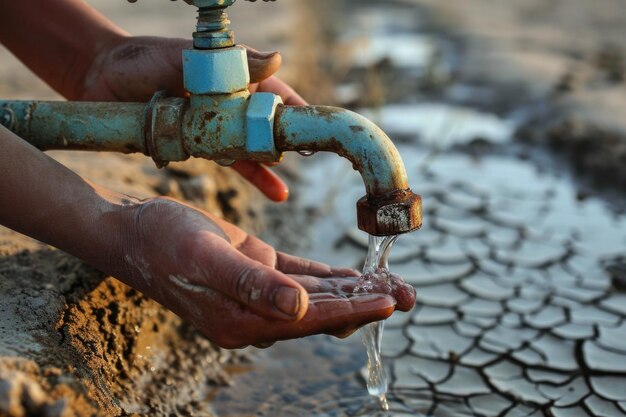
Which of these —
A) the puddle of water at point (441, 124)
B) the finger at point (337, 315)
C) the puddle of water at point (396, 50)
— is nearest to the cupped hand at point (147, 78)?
the finger at point (337, 315)

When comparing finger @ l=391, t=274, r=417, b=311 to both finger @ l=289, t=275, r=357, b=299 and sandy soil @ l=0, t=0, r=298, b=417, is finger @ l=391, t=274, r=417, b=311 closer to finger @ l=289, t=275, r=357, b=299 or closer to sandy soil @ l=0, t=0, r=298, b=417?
finger @ l=289, t=275, r=357, b=299

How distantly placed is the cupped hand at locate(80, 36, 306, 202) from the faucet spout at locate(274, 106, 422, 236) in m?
0.35

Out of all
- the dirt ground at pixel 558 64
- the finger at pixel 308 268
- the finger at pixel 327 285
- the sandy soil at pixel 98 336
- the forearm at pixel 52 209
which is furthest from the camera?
the dirt ground at pixel 558 64

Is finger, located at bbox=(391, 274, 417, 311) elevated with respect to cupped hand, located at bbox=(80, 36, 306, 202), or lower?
lower

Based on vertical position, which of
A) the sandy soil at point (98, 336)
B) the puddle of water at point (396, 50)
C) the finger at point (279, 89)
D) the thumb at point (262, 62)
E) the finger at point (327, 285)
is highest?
the puddle of water at point (396, 50)

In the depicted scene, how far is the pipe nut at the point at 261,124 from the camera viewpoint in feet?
5.78

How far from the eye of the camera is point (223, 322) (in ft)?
5.29

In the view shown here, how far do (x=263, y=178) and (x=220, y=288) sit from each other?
28.2 inches

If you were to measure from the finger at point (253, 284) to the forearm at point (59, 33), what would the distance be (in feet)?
3.15

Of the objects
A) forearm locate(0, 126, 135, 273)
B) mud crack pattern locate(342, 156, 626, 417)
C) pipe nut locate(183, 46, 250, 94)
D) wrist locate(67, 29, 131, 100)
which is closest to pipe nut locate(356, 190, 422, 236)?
pipe nut locate(183, 46, 250, 94)

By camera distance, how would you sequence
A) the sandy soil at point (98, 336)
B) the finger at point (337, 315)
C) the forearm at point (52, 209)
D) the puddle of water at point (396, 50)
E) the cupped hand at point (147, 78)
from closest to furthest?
1. the sandy soil at point (98, 336)
2. the finger at point (337, 315)
3. the forearm at point (52, 209)
4. the cupped hand at point (147, 78)
5. the puddle of water at point (396, 50)

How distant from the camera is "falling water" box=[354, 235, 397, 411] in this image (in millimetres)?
1806

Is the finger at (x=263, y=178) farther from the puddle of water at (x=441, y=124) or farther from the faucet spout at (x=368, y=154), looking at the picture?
the puddle of water at (x=441, y=124)

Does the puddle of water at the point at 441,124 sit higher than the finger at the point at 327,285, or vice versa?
the puddle of water at the point at 441,124
